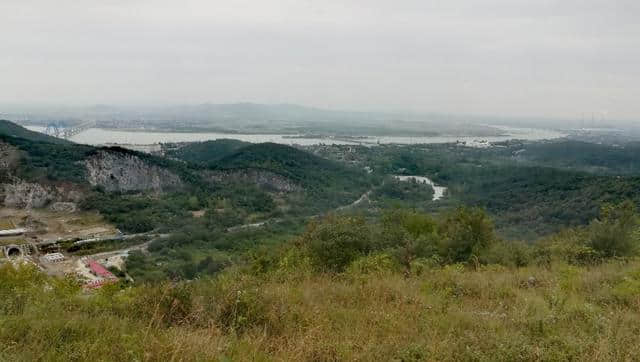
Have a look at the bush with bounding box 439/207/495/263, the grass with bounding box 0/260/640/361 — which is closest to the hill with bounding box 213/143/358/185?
the bush with bounding box 439/207/495/263

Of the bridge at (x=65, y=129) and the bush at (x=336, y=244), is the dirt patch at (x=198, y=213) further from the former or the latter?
the bridge at (x=65, y=129)

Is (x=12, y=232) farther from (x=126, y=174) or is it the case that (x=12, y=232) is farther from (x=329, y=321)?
(x=329, y=321)

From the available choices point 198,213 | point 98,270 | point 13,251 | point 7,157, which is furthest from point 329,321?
point 7,157

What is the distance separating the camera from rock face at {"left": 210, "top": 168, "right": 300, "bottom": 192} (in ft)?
230

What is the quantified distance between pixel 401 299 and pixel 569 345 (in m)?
2.02

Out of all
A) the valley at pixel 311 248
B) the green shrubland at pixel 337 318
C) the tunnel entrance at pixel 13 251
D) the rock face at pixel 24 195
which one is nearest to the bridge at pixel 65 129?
the valley at pixel 311 248

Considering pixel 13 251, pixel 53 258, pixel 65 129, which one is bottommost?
pixel 53 258

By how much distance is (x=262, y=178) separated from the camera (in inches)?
2837

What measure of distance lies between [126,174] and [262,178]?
20.3 metres

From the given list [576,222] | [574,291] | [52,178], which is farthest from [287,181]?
[574,291]

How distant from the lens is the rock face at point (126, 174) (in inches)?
2281

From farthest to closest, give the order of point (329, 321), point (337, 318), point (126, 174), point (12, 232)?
point (126, 174)
point (12, 232)
point (337, 318)
point (329, 321)

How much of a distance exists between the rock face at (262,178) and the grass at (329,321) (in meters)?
64.1

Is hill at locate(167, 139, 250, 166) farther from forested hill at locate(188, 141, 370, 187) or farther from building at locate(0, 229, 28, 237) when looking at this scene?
building at locate(0, 229, 28, 237)
